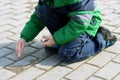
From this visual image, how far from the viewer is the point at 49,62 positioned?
3.39m

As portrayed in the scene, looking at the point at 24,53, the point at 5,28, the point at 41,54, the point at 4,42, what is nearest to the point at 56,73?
the point at 41,54

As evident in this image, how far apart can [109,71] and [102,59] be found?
10.4 inches

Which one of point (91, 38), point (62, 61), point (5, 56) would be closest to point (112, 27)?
point (91, 38)

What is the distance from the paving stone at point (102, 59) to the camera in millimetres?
3322

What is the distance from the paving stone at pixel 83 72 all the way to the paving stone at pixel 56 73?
72 mm

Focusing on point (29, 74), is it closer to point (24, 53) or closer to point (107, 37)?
point (24, 53)

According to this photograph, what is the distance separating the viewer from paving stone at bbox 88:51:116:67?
131 inches

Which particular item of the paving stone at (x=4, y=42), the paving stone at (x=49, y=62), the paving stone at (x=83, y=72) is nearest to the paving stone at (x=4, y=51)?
the paving stone at (x=4, y=42)

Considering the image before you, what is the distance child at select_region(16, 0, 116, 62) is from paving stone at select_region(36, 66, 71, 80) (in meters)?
0.14

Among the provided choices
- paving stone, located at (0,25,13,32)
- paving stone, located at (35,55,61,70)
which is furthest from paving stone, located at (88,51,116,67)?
paving stone, located at (0,25,13,32)

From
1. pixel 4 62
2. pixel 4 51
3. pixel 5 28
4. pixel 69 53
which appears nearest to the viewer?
pixel 69 53

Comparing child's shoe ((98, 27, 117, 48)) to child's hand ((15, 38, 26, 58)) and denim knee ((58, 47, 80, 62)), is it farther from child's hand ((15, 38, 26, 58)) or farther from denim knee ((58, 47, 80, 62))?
child's hand ((15, 38, 26, 58))

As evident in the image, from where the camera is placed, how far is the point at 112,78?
3.04 m

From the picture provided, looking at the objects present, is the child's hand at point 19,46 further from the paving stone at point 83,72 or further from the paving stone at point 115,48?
the paving stone at point 115,48
